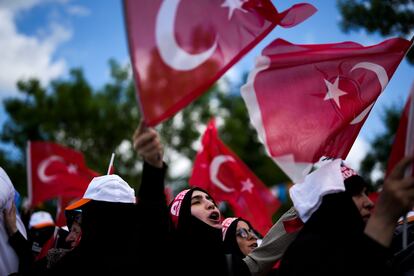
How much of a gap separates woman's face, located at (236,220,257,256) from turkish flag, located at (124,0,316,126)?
236 cm

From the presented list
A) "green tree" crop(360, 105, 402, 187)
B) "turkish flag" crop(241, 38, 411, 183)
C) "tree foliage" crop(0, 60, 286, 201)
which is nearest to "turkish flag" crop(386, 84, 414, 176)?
"turkish flag" crop(241, 38, 411, 183)

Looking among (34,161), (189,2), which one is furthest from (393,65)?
(34,161)

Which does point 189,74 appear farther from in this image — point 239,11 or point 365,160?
point 365,160

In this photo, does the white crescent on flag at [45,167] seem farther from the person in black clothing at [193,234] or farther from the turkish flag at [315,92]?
the turkish flag at [315,92]

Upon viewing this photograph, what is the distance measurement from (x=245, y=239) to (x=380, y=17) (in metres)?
5.59

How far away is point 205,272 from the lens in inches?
138

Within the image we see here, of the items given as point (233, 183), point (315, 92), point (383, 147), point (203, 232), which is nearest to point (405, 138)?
point (315, 92)

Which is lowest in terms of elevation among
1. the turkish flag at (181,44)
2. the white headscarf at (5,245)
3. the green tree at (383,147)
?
the green tree at (383,147)

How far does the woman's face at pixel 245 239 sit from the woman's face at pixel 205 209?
3.02ft

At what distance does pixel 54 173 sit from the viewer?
10141mm

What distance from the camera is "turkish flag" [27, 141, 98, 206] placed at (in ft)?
32.5

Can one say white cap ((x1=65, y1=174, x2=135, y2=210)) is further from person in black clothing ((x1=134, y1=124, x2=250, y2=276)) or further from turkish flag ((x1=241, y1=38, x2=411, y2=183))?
turkish flag ((x1=241, y1=38, x2=411, y2=183))

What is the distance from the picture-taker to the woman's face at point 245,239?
5113mm

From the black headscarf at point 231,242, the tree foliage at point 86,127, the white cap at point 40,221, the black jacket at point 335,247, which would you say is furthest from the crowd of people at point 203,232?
the tree foliage at point 86,127
